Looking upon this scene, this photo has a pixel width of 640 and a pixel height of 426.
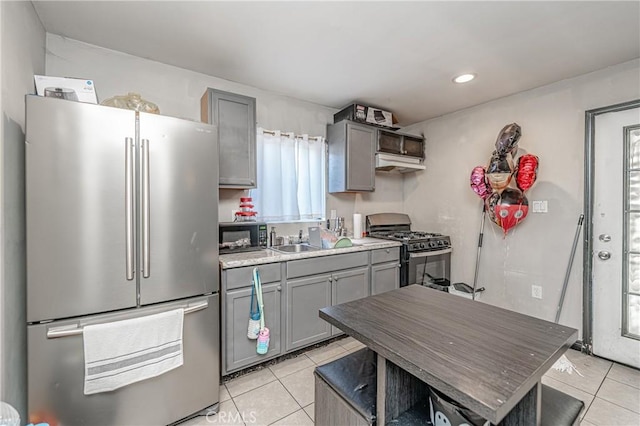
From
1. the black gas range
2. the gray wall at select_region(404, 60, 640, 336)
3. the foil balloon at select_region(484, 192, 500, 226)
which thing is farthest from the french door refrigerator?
the gray wall at select_region(404, 60, 640, 336)

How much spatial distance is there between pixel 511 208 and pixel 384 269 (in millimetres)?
1353

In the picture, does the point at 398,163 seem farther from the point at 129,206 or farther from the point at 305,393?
the point at 129,206

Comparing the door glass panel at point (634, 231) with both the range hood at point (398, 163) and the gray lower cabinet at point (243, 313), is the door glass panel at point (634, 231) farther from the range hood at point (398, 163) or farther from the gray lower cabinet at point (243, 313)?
the gray lower cabinet at point (243, 313)

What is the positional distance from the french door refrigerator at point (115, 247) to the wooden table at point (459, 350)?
0.97 m

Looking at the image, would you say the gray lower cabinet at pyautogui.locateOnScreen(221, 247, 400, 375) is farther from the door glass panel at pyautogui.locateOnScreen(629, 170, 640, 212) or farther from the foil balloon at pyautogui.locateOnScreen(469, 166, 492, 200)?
the door glass panel at pyautogui.locateOnScreen(629, 170, 640, 212)

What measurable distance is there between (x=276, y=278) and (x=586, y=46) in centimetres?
293

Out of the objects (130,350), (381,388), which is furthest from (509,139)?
(130,350)

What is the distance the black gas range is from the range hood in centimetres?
67

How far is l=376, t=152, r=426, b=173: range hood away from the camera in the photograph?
10.9ft

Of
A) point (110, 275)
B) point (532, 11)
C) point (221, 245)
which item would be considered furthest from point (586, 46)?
point (110, 275)

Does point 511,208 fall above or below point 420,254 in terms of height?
above

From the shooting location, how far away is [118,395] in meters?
1.52

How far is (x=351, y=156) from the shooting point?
10.3 ft

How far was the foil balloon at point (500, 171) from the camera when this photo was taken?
267cm
